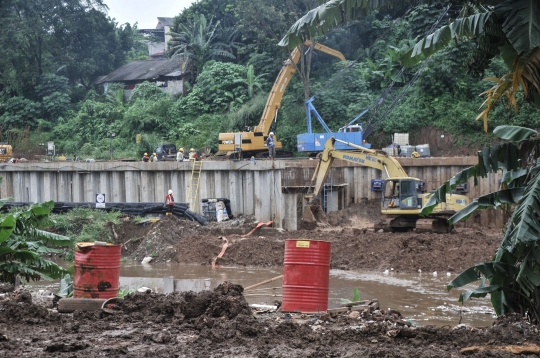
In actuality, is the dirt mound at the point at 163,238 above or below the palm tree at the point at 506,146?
below

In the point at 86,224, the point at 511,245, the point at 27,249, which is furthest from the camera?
the point at 86,224

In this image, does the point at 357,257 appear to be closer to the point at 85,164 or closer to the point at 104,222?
the point at 104,222

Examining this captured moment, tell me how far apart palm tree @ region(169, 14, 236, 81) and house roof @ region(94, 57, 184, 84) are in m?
1.27

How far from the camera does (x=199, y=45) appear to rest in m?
49.6

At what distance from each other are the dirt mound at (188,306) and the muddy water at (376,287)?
9.58ft

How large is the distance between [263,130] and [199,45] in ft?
47.8

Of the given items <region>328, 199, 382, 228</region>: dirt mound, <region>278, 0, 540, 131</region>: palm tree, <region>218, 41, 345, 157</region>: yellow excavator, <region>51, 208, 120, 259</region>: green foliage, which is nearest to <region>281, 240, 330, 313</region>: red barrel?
<region>278, 0, 540, 131</region>: palm tree

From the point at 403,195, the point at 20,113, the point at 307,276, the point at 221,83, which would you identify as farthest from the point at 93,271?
the point at 20,113

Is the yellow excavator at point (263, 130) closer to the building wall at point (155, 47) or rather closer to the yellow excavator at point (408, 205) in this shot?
the yellow excavator at point (408, 205)

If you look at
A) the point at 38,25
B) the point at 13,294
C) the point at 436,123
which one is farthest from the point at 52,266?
the point at 38,25

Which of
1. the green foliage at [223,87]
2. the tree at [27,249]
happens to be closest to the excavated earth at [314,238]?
the tree at [27,249]

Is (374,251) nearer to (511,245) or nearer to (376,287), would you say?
(376,287)

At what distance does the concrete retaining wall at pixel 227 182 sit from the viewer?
2723 cm

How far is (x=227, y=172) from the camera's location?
28500 millimetres
